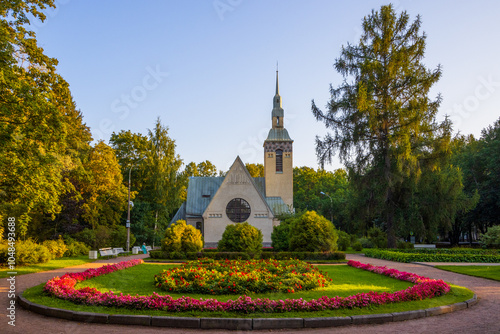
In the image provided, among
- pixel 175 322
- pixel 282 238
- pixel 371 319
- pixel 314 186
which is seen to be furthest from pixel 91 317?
pixel 314 186

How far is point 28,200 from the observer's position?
15.1m

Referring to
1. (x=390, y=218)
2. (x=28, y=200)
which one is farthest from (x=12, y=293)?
(x=390, y=218)

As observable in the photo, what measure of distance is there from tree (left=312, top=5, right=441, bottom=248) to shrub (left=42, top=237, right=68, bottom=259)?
2091cm

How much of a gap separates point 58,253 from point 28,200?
493 inches

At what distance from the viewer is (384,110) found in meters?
29.9

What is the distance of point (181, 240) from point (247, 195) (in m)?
13.0

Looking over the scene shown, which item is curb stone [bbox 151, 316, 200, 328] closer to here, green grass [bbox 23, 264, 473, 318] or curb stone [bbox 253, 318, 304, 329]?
green grass [bbox 23, 264, 473, 318]

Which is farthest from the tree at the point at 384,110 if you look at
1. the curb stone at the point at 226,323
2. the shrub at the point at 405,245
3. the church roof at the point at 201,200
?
the curb stone at the point at 226,323

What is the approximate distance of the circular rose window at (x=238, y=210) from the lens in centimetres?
3775

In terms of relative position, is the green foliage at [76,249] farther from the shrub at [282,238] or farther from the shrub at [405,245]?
the shrub at [405,245]

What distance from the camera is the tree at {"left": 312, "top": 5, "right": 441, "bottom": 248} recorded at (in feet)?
93.9

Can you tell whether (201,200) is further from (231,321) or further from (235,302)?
(231,321)

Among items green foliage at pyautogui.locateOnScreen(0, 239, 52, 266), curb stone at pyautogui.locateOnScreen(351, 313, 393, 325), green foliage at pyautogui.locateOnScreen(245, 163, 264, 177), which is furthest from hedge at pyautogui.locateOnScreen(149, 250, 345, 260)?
green foliage at pyautogui.locateOnScreen(245, 163, 264, 177)

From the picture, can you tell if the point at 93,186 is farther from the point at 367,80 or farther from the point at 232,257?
the point at 367,80
